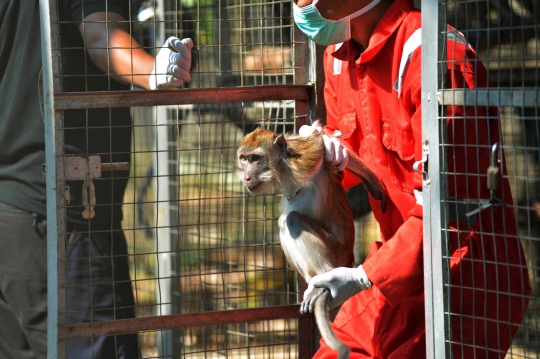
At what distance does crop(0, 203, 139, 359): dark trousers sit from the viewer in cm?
397

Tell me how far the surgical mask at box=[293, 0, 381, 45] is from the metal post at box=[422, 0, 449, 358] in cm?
54

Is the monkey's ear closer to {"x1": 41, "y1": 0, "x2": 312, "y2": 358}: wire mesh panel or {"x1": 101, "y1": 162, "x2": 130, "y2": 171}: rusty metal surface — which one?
{"x1": 41, "y1": 0, "x2": 312, "y2": 358}: wire mesh panel

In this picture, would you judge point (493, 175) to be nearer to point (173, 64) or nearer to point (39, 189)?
point (173, 64)

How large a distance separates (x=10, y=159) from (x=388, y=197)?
2154 mm

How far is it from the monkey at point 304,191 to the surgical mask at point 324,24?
42 centimetres

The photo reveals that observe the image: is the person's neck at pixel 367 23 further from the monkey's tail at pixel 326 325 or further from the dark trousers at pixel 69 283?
the dark trousers at pixel 69 283

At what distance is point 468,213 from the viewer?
2385 millimetres

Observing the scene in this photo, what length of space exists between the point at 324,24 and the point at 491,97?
90 cm

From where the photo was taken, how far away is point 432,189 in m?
2.49

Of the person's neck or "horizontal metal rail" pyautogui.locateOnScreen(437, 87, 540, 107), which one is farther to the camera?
the person's neck

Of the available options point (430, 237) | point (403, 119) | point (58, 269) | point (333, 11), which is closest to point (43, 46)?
point (58, 269)

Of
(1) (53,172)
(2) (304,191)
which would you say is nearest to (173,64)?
(1) (53,172)

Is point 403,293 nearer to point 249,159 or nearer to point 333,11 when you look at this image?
point 249,159

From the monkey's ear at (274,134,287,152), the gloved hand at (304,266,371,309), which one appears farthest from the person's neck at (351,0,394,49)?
the gloved hand at (304,266,371,309)
